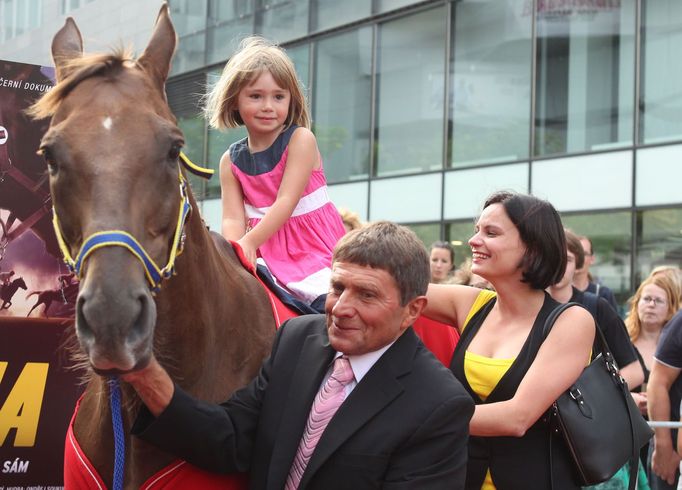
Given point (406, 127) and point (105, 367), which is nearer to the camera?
point (105, 367)

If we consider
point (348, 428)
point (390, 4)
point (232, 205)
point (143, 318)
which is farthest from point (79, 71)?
point (390, 4)

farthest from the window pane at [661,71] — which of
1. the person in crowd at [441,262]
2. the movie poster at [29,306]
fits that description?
the movie poster at [29,306]

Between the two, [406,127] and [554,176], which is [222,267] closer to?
[554,176]

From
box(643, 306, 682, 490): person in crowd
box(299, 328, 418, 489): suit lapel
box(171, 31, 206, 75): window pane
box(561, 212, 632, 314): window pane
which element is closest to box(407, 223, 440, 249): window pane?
box(561, 212, 632, 314): window pane

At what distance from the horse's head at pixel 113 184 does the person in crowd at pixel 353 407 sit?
1.09ft

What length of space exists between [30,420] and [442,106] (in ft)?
41.4

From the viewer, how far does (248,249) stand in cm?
354

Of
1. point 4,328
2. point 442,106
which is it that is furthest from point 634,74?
point 4,328

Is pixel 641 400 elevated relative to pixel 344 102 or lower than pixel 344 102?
lower

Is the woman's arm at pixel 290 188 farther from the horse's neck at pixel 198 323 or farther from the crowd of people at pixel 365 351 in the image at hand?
the horse's neck at pixel 198 323

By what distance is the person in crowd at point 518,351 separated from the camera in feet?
10.5

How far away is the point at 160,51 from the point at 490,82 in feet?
43.4

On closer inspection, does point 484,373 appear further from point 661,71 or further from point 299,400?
point 661,71

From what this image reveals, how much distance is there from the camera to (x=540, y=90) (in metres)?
14.7
